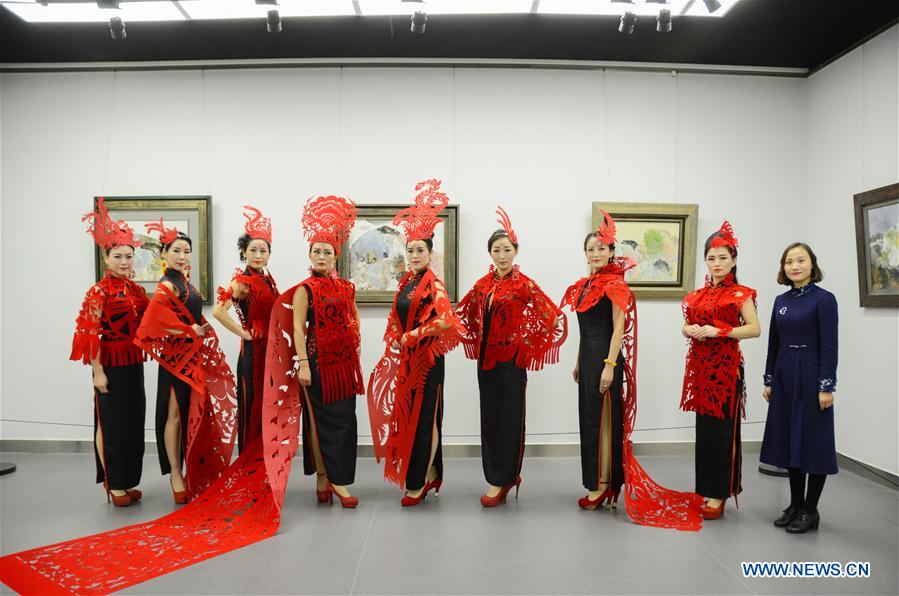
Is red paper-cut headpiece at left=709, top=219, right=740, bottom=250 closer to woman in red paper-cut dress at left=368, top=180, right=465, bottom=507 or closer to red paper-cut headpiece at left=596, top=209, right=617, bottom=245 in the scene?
red paper-cut headpiece at left=596, top=209, right=617, bottom=245

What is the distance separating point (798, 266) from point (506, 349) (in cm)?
159

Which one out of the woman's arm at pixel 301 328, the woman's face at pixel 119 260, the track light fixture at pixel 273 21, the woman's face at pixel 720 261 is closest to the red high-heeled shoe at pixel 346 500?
the woman's arm at pixel 301 328

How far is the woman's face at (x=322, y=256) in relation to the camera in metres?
3.00

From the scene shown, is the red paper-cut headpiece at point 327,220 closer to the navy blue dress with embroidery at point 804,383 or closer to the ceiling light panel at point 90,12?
the ceiling light panel at point 90,12

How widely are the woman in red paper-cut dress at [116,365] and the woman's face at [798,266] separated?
369cm

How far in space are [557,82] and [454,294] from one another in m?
1.94

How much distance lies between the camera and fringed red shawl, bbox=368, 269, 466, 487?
2.96 meters

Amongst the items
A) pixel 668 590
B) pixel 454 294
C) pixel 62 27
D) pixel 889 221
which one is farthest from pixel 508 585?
pixel 62 27

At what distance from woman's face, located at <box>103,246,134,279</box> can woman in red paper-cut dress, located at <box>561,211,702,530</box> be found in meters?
2.71

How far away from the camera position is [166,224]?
4.21 m

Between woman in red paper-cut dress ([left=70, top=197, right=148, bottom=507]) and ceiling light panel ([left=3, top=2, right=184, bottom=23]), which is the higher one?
ceiling light panel ([left=3, top=2, right=184, bottom=23])

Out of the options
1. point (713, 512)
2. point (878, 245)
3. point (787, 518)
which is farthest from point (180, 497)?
point (878, 245)

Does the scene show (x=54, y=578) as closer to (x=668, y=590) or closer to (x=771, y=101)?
(x=668, y=590)

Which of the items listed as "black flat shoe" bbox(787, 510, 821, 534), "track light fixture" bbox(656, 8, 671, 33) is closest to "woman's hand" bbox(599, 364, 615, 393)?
"black flat shoe" bbox(787, 510, 821, 534)
